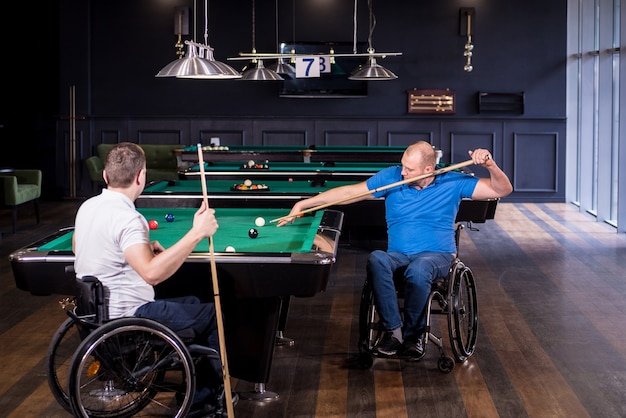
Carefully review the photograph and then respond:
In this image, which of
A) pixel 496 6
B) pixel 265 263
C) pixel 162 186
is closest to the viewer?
pixel 265 263

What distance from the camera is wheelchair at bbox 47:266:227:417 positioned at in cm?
361

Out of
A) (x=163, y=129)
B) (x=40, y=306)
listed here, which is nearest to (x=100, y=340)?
(x=40, y=306)

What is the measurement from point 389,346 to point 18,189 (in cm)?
609

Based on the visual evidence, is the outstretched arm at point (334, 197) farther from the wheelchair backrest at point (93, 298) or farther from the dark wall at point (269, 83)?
the dark wall at point (269, 83)

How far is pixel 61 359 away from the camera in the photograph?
5.04 meters

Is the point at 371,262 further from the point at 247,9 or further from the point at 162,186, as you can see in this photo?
the point at 247,9

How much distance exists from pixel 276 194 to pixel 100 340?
3.20 metres

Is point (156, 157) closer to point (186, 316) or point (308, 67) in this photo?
point (308, 67)

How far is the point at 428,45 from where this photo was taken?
1254 centimetres

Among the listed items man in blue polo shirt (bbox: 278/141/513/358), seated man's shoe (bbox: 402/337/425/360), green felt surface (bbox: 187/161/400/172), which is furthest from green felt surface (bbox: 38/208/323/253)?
green felt surface (bbox: 187/161/400/172)

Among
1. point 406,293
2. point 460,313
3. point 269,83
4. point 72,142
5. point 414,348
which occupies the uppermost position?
point 269,83

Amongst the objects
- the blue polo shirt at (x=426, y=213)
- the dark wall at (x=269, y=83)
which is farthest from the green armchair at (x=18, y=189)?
→ the blue polo shirt at (x=426, y=213)

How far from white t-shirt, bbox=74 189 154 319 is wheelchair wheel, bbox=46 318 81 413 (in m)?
Result: 0.20

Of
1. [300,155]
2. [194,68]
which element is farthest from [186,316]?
[300,155]
